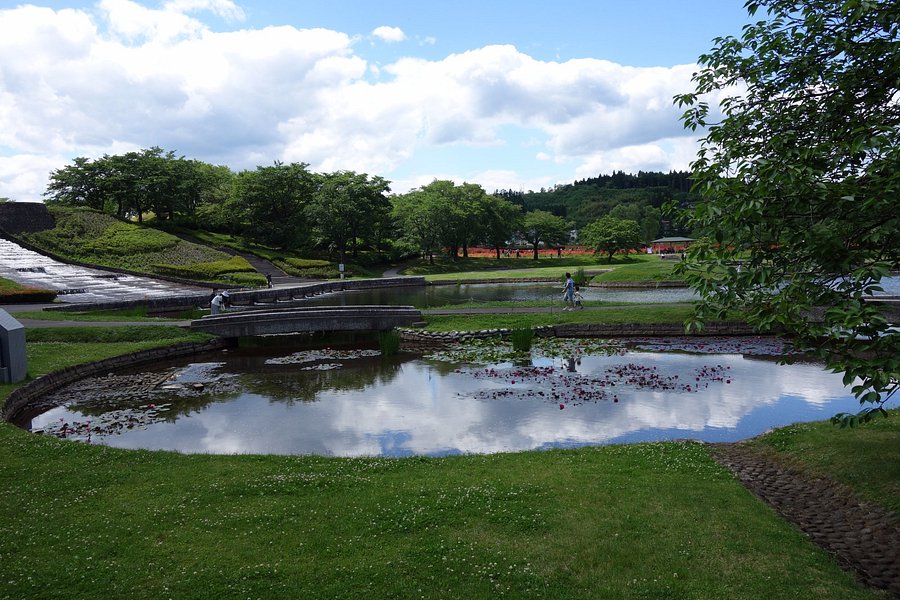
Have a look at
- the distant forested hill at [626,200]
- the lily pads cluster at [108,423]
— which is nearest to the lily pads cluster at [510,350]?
the lily pads cluster at [108,423]

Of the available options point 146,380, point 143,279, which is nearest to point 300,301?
point 143,279

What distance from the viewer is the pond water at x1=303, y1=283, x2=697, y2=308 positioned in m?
39.7

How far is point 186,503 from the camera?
8.24 metres

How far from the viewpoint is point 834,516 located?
7.98m


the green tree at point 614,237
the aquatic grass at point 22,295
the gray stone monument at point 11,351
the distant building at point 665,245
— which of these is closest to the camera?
the gray stone monument at point 11,351

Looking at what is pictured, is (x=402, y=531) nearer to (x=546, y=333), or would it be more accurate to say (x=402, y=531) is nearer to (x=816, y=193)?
(x=816, y=193)

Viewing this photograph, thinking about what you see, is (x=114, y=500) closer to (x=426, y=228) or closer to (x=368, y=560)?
(x=368, y=560)

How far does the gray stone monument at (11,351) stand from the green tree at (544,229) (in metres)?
77.6

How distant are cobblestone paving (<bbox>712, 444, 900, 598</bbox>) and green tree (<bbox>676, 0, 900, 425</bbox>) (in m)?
1.74

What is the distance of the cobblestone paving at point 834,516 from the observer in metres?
6.65

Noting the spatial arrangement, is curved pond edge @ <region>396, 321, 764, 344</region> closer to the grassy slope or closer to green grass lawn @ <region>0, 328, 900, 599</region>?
the grassy slope

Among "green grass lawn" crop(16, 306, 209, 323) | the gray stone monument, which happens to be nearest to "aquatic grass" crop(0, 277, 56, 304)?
"green grass lawn" crop(16, 306, 209, 323)

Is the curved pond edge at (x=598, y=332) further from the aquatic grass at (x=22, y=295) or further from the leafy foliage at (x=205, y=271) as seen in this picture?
the leafy foliage at (x=205, y=271)

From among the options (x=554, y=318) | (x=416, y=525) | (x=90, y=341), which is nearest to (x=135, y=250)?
(x=90, y=341)
